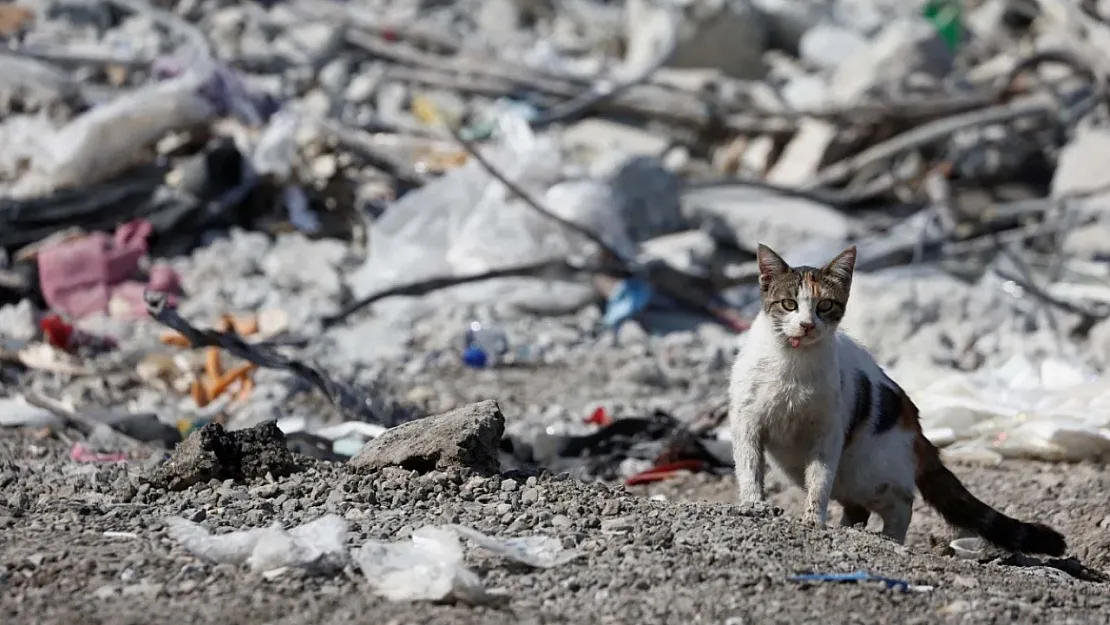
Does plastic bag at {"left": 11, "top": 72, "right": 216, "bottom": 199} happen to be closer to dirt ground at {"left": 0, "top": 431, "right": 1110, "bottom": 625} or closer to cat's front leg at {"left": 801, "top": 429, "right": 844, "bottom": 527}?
dirt ground at {"left": 0, "top": 431, "right": 1110, "bottom": 625}

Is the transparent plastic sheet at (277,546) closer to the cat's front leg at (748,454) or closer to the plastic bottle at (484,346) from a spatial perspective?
the cat's front leg at (748,454)

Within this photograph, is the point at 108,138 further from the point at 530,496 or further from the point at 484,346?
the point at 530,496

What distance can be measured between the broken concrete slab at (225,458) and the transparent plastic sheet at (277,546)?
0.46 meters

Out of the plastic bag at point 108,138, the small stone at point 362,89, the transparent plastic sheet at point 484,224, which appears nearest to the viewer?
the transparent plastic sheet at point 484,224

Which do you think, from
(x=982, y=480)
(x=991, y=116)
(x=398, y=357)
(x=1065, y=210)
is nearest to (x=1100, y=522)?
(x=982, y=480)

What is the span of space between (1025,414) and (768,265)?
2008 mm

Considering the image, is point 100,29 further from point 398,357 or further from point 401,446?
point 401,446

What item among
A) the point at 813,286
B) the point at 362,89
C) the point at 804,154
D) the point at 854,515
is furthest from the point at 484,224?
the point at 813,286

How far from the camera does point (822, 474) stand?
144 inches

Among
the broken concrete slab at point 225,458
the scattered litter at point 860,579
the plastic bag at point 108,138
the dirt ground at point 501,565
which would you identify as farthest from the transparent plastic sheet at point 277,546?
the plastic bag at point 108,138

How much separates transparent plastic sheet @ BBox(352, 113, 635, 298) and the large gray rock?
3.65m

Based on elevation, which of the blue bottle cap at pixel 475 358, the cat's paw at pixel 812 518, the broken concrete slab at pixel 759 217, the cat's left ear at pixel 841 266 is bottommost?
the blue bottle cap at pixel 475 358

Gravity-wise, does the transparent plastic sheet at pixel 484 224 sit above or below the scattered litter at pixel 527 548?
below

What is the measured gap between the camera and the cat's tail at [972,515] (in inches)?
155
